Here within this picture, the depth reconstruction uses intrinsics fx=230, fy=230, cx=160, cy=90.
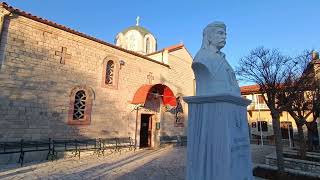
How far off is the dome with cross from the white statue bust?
19308mm

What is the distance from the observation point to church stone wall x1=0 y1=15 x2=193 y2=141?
877 centimetres

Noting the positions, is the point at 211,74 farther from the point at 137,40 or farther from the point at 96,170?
the point at 137,40

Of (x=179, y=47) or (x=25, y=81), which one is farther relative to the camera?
(x=179, y=47)

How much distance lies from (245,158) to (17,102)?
8.60m

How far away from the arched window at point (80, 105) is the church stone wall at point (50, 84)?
0.19 m

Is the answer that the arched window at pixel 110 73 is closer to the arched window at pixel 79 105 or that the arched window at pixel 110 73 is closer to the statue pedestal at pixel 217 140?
the arched window at pixel 79 105

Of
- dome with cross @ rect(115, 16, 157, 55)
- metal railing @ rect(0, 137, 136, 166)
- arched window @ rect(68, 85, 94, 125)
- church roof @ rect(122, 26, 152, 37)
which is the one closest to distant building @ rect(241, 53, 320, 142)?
dome with cross @ rect(115, 16, 157, 55)

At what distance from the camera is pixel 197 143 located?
3533mm

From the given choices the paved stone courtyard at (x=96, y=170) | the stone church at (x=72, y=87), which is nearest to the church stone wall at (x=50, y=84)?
the stone church at (x=72, y=87)

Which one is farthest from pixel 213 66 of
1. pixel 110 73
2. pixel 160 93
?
pixel 160 93

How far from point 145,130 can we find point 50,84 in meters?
6.98

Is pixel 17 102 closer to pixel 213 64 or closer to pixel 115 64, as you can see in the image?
pixel 115 64

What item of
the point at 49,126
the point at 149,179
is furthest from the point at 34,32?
the point at 149,179

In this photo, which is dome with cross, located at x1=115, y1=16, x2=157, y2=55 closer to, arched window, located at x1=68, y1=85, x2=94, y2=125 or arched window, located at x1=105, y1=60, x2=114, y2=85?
arched window, located at x1=105, y1=60, x2=114, y2=85
